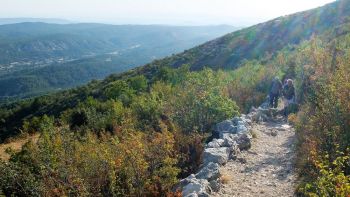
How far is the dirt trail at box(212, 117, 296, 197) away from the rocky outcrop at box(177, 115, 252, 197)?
232 mm

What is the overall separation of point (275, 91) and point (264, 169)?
792 centimetres

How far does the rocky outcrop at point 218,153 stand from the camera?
29.2 ft

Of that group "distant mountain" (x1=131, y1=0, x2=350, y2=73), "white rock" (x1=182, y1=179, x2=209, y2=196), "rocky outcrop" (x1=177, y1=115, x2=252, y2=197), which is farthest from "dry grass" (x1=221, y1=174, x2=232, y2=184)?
"distant mountain" (x1=131, y1=0, x2=350, y2=73)

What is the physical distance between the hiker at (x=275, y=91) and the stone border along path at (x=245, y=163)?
2.64 m

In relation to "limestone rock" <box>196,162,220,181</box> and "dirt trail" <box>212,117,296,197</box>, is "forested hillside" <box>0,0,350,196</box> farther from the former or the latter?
"limestone rock" <box>196,162,220,181</box>

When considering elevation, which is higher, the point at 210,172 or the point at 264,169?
the point at 210,172

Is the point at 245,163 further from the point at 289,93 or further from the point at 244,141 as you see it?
the point at 289,93

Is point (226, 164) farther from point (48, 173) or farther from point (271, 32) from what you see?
point (271, 32)

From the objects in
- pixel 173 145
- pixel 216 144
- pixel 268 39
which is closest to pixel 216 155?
pixel 216 144

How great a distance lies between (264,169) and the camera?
435 inches

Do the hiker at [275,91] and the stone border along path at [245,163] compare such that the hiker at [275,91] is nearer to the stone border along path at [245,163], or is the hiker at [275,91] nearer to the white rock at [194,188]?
the stone border along path at [245,163]

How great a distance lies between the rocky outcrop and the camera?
889cm

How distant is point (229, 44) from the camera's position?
75.4 meters

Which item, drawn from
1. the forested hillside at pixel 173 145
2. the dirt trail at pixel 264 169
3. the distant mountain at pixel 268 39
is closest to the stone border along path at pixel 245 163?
the dirt trail at pixel 264 169
